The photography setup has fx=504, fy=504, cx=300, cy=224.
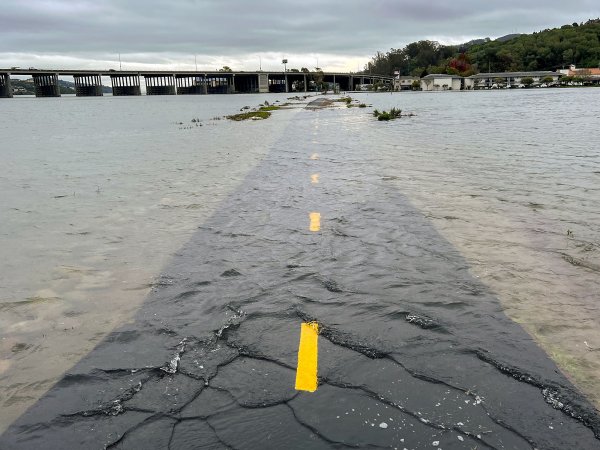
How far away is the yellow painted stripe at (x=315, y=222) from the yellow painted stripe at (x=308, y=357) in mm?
3940

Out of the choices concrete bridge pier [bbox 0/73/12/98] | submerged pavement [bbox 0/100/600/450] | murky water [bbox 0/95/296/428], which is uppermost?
concrete bridge pier [bbox 0/73/12/98]

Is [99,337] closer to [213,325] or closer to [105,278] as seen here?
[213,325]

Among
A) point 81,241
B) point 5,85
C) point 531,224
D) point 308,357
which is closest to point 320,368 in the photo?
point 308,357

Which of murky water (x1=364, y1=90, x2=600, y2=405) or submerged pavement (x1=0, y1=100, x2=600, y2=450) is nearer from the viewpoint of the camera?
submerged pavement (x1=0, y1=100, x2=600, y2=450)

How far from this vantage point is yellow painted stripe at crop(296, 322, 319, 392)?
431cm

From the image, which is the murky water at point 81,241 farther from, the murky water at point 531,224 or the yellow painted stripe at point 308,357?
the murky water at point 531,224

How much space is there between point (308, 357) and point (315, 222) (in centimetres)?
513

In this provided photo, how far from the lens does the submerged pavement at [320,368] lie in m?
3.71

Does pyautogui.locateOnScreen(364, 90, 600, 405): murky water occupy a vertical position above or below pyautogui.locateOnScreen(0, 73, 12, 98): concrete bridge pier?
below

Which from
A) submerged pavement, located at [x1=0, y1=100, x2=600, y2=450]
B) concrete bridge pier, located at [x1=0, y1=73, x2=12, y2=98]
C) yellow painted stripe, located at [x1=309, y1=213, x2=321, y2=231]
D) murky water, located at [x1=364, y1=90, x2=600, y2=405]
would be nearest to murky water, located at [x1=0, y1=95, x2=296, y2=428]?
submerged pavement, located at [x1=0, y1=100, x2=600, y2=450]

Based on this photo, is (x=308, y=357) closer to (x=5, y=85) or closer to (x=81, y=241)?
Result: (x=81, y=241)

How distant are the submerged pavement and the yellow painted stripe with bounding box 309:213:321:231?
1.33 metres

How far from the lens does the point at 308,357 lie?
473 cm

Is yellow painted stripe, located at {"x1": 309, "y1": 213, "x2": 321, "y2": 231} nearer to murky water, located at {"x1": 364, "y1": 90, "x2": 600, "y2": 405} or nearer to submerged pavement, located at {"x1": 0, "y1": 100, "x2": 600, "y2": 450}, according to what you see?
submerged pavement, located at {"x1": 0, "y1": 100, "x2": 600, "y2": 450}
